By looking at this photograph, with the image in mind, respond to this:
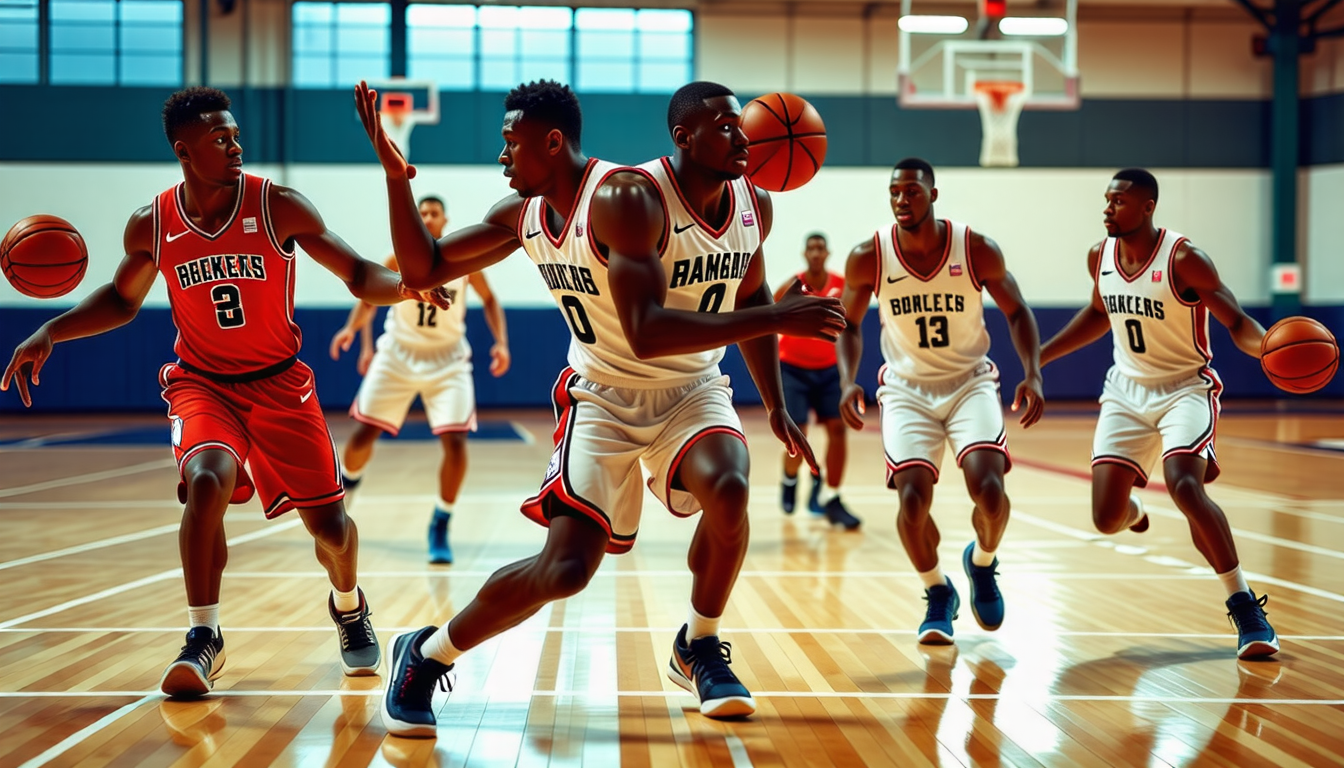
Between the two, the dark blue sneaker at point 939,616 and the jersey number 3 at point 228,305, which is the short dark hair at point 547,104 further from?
the dark blue sneaker at point 939,616

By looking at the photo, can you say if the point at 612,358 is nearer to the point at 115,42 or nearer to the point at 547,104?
the point at 547,104

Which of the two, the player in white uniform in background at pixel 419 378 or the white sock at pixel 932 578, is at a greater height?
the player in white uniform in background at pixel 419 378

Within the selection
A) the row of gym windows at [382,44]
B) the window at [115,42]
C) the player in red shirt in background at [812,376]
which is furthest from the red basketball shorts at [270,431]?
the window at [115,42]

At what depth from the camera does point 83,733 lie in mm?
3340

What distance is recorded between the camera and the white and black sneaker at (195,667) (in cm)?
367

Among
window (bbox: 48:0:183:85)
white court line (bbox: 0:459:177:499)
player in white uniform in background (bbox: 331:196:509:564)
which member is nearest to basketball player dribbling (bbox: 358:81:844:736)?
player in white uniform in background (bbox: 331:196:509:564)

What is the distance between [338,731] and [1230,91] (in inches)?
806

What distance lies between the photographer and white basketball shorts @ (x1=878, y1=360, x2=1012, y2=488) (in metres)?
4.69

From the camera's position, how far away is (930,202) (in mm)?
4883

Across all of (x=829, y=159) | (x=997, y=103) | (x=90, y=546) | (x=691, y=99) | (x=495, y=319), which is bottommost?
(x=90, y=546)

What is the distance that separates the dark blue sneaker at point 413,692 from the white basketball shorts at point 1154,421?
2.85m

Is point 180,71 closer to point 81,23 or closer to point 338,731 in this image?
point 81,23

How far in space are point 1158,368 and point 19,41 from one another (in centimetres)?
1854

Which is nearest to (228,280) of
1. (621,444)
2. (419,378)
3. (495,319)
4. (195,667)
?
(195,667)
